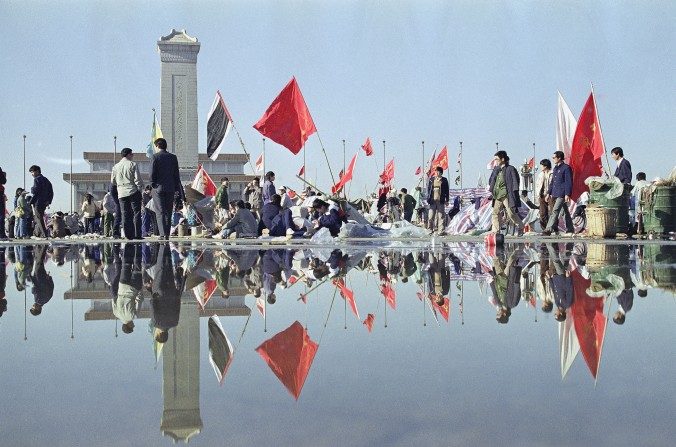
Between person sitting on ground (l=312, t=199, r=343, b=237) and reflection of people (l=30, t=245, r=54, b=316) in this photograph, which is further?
person sitting on ground (l=312, t=199, r=343, b=237)

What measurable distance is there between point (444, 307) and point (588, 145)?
43.7 feet

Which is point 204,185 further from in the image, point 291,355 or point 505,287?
point 291,355

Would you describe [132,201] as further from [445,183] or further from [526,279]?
[526,279]

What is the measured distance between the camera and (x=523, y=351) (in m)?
2.97

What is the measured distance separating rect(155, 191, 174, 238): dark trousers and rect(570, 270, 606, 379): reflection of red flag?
30.1 feet

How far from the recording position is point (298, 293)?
5.11 m

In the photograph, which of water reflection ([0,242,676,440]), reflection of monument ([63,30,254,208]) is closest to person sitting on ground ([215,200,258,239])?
water reflection ([0,242,676,440])

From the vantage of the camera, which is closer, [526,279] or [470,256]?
[526,279]

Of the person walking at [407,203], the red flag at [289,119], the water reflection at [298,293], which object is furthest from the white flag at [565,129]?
the water reflection at [298,293]

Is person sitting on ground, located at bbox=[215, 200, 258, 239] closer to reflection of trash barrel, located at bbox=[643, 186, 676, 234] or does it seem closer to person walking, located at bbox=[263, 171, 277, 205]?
person walking, located at bbox=[263, 171, 277, 205]

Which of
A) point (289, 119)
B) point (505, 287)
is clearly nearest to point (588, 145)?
point (289, 119)

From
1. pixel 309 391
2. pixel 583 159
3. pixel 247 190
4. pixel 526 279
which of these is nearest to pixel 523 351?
pixel 309 391

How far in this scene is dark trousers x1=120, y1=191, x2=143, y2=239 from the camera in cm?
1390

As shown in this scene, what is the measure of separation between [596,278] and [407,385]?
373 cm
